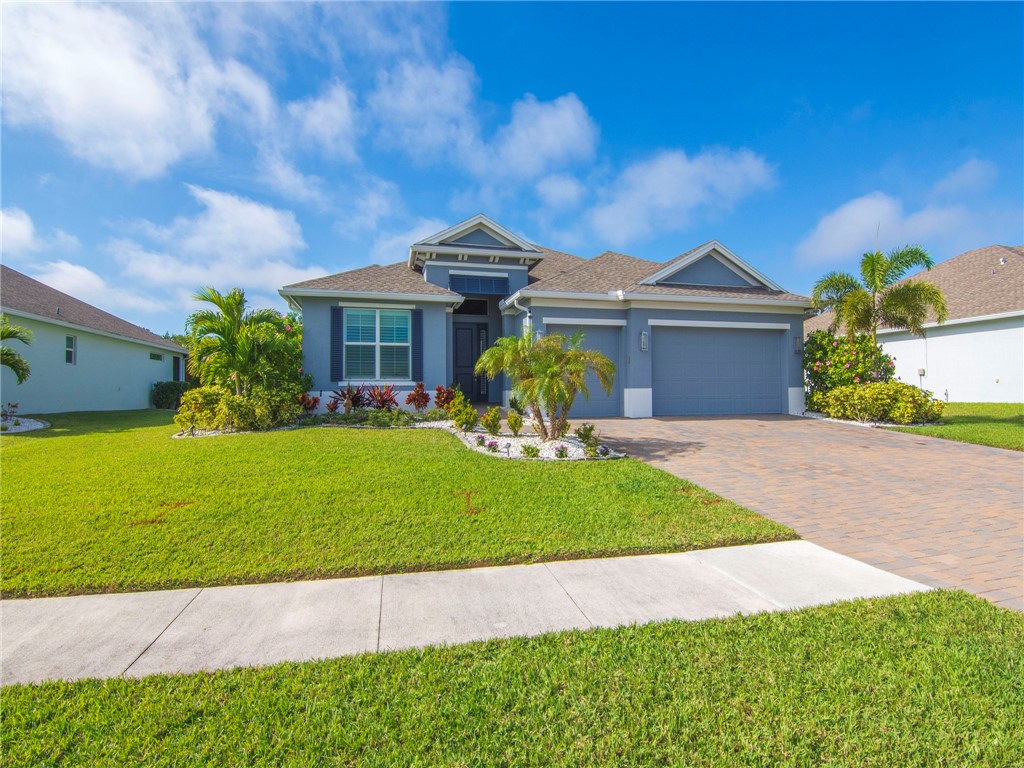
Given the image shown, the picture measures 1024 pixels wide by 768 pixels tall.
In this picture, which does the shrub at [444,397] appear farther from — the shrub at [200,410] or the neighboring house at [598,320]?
the shrub at [200,410]

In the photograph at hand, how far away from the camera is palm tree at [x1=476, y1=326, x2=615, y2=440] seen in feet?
27.6

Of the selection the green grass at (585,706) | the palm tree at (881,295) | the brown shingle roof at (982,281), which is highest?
the brown shingle roof at (982,281)

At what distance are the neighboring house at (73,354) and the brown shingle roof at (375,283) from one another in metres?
10.0

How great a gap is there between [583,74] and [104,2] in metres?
9.82

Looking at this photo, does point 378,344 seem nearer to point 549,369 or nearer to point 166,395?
point 549,369

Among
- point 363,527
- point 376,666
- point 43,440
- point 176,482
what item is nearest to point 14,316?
point 43,440

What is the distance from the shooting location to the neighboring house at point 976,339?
1697cm

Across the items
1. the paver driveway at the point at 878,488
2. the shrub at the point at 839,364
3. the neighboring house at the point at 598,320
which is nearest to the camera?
the paver driveway at the point at 878,488

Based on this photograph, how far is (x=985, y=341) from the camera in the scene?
17688 mm

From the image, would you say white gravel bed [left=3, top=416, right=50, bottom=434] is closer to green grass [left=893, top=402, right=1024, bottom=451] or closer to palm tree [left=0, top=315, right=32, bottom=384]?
palm tree [left=0, top=315, right=32, bottom=384]

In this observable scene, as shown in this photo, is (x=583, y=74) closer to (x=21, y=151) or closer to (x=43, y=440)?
(x=21, y=151)

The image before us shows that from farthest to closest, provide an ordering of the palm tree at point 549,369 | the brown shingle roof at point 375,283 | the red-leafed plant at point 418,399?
the brown shingle roof at point 375,283 → the red-leafed plant at point 418,399 → the palm tree at point 549,369

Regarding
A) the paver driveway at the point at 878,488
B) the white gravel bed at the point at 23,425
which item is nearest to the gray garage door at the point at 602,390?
the paver driveway at the point at 878,488

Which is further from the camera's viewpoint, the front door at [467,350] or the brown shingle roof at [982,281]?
the brown shingle roof at [982,281]
